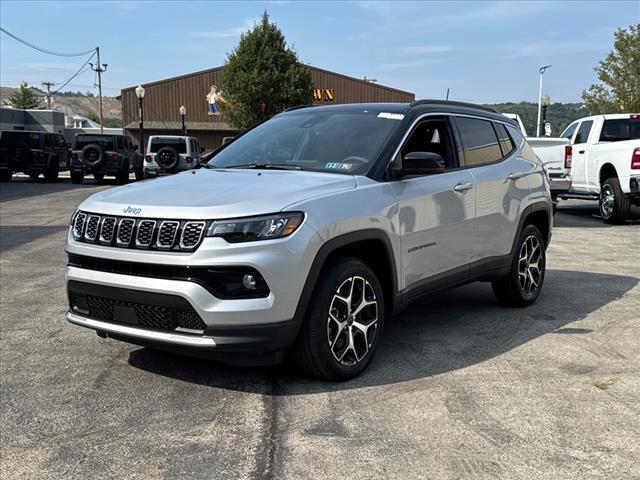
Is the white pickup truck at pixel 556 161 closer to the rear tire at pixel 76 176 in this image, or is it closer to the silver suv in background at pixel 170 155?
the silver suv in background at pixel 170 155

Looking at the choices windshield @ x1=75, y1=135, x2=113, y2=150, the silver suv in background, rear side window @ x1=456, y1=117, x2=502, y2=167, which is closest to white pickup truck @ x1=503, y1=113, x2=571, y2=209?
rear side window @ x1=456, y1=117, x2=502, y2=167

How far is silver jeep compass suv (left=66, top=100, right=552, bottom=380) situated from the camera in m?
3.55

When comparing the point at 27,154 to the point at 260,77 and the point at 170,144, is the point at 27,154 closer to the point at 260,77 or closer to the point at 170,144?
the point at 170,144

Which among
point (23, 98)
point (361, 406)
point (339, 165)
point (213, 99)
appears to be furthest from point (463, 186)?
point (23, 98)

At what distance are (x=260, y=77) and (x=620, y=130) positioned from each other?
85.1 ft

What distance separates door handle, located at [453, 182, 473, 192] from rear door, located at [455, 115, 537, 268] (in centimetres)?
11

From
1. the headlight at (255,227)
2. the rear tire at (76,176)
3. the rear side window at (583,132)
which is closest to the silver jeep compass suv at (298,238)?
the headlight at (255,227)

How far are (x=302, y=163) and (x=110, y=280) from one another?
62.7 inches

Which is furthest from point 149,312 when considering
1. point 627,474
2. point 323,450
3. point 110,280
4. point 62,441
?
point 627,474

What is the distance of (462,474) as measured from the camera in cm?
297

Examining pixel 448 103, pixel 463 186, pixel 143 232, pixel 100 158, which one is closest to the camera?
pixel 143 232

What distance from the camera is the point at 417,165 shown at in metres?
4.43

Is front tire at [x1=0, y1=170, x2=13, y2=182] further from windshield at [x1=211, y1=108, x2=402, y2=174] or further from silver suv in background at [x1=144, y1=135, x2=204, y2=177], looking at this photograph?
windshield at [x1=211, y1=108, x2=402, y2=174]

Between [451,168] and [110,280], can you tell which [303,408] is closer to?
[110,280]
